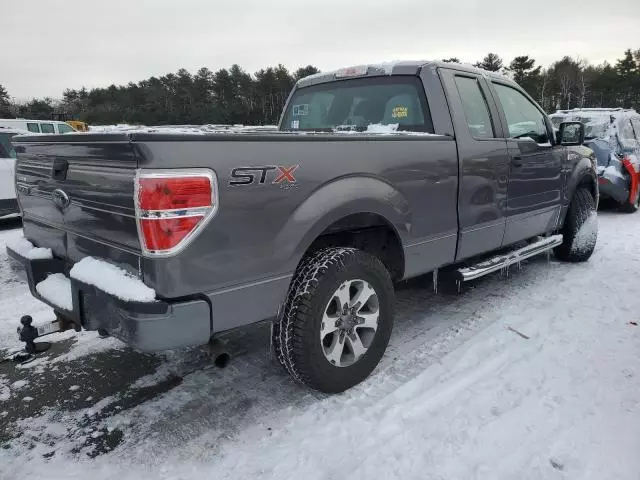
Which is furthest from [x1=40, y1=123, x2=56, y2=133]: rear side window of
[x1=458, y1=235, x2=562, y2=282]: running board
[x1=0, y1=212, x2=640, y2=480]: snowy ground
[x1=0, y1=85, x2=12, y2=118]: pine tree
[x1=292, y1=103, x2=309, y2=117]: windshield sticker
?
[x1=0, y1=85, x2=12, y2=118]: pine tree

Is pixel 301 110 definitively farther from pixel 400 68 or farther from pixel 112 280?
pixel 112 280

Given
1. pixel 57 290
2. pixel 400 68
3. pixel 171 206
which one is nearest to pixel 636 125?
pixel 400 68

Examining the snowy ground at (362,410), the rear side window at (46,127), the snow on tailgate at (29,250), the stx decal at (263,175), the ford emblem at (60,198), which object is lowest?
the snowy ground at (362,410)

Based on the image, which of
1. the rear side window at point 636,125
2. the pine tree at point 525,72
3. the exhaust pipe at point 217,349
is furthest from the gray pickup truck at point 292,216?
the pine tree at point 525,72

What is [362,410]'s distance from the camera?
2.61 metres

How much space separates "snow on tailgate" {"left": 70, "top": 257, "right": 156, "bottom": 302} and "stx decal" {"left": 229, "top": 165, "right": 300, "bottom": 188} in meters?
0.61

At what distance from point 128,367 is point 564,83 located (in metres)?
69.9

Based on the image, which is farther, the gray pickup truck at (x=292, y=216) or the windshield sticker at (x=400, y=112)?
the windshield sticker at (x=400, y=112)

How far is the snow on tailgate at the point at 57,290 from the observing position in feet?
7.92

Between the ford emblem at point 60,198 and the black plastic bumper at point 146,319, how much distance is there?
450mm

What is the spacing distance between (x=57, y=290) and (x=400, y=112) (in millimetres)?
2645

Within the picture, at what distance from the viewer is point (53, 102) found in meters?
61.6

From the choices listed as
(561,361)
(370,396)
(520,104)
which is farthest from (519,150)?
(370,396)

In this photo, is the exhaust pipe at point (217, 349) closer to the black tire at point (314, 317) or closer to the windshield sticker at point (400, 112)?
the black tire at point (314, 317)
